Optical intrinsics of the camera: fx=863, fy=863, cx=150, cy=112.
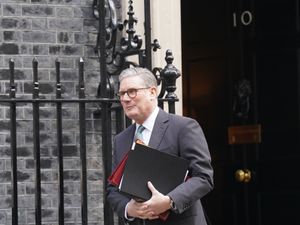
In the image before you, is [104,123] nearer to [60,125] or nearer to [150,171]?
[60,125]

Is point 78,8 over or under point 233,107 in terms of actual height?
over

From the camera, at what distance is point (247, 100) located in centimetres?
779

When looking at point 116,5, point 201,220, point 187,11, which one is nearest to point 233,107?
point 187,11

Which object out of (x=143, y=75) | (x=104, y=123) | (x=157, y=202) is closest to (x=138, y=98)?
(x=143, y=75)

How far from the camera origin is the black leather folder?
4.23 metres

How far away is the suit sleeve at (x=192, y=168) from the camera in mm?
4250

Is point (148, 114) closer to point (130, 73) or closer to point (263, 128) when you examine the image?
point (130, 73)

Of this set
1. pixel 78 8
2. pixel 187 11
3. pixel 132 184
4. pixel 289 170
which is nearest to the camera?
pixel 132 184

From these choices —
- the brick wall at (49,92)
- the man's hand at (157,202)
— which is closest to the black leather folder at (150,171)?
the man's hand at (157,202)

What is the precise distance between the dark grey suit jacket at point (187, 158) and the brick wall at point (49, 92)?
1739 millimetres

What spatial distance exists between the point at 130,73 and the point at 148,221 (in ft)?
2.50

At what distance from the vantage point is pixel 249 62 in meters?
7.84

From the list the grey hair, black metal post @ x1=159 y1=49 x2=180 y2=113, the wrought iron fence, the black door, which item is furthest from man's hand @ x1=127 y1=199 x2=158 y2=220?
the black door

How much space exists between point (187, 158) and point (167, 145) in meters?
0.13
